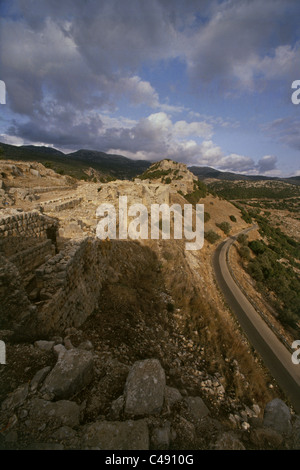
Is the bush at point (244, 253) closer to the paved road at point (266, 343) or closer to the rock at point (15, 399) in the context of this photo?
the paved road at point (266, 343)

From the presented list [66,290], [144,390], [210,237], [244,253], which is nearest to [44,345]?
[66,290]

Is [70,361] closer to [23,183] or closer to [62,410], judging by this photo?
[62,410]

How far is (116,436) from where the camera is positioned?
247 centimetres

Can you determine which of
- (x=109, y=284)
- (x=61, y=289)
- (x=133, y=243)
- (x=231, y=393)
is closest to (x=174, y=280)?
(x=133, y=243)

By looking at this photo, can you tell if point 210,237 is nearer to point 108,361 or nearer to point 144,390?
point 108,361

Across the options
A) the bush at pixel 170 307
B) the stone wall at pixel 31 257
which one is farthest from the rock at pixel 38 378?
the bush at pixel 170 307

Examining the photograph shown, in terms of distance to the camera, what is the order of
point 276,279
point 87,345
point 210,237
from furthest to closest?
point 210,237, point 276,279, point 87,345

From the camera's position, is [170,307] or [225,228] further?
[225,228]

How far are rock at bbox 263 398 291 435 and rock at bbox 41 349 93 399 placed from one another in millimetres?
3682

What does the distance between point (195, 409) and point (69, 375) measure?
2.63m

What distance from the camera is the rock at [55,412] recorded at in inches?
104

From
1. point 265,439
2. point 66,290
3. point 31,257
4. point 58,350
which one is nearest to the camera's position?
point 265,439

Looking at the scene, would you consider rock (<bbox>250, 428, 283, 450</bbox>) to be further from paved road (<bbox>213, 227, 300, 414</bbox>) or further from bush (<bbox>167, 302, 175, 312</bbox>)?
paved road (<bbox>213, 227, 300, 414</bbox>)

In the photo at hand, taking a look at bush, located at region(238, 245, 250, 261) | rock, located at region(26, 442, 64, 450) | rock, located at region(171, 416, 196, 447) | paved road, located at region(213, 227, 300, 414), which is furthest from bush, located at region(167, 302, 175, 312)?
bush, located at region(238, 245, 250, 261)
